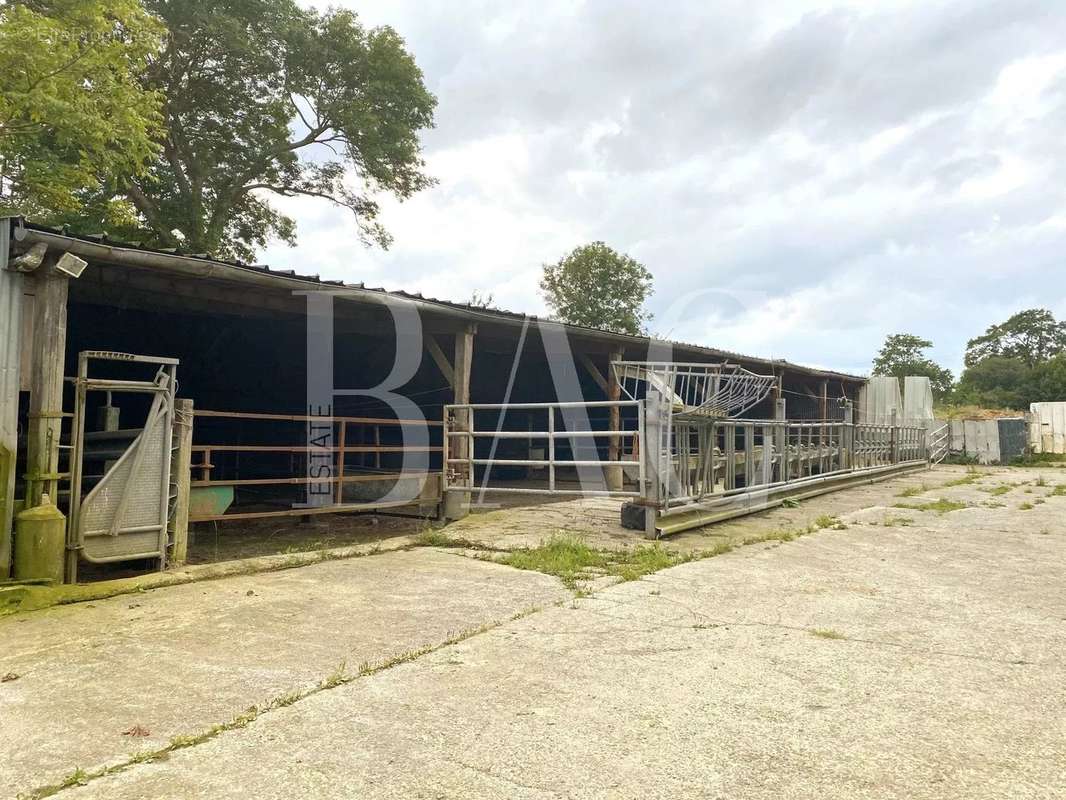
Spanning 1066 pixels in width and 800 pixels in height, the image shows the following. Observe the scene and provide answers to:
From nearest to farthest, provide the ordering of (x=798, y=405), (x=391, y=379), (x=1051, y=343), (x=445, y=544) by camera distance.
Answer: (x=445, y=544) → (x=391, y=379) → (x=798, y=405) → (x=1051, y=343)

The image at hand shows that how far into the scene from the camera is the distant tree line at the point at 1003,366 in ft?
148

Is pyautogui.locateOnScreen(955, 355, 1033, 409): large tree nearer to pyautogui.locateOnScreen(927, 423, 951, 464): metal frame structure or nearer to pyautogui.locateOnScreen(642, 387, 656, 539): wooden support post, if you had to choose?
pyautogui.locateOnScreen(927, 423, 951, 464): metal frame structure

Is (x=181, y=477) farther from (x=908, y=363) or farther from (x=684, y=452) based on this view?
(x=908, y=363)

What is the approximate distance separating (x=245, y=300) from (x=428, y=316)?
211 cm

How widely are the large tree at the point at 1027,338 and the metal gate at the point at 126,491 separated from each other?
70862 mm

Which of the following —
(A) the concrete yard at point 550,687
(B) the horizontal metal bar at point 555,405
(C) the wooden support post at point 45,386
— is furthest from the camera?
(B) the horizontal metal bar at point 555,405

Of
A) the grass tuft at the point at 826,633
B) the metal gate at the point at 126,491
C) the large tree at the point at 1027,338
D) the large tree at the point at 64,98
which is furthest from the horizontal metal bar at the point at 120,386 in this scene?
the large tree at the point at 1027,338

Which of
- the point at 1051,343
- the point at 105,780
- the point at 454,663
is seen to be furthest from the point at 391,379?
the point at 1051,343

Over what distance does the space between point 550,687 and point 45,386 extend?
14.3ft

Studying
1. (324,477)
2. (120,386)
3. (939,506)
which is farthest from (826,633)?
(939,506)

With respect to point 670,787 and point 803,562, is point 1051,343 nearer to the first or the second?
point 803,562

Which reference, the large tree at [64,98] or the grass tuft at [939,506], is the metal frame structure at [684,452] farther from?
the large tree at [64,98]

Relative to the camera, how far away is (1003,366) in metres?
54.2

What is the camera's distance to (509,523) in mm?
7422
